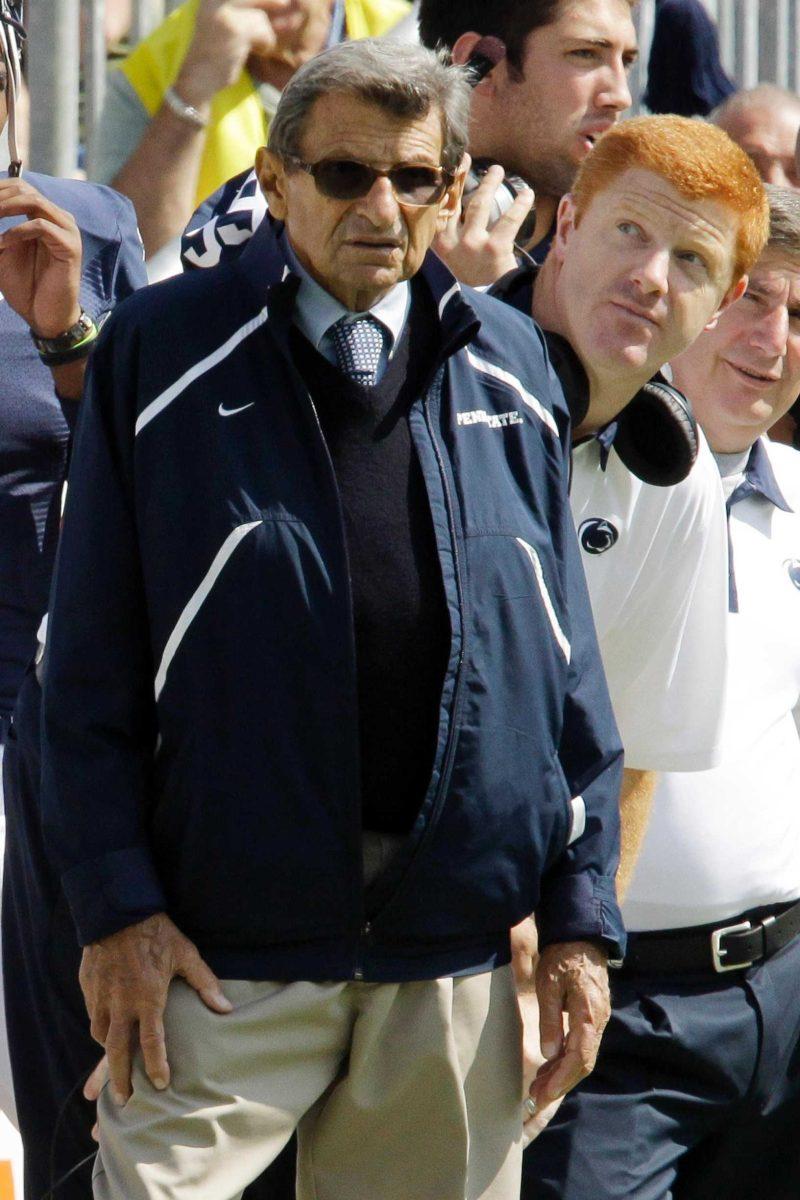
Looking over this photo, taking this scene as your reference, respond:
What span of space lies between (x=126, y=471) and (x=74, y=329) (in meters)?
0.74

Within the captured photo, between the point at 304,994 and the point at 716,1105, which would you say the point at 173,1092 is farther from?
the point at 716,1105

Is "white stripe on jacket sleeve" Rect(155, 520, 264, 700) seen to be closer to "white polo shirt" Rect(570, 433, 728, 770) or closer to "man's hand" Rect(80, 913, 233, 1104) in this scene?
"man's hand" Rect(80, 913, 233, 1104)

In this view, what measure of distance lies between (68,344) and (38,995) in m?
0.98

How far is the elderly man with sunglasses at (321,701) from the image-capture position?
7.14ft

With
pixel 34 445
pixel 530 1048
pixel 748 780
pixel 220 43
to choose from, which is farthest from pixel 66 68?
pixel 530 1048

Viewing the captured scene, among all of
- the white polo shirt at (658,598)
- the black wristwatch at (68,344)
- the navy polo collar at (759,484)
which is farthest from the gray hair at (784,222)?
the black wristwatch at (68,344)

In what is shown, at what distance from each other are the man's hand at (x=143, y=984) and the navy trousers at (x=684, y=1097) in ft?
3.73

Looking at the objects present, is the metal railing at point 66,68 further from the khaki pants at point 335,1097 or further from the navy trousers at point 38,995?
the khaki pants at point 335,1097

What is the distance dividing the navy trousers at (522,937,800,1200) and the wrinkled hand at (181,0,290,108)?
1.80 meters

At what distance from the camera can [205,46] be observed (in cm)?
363

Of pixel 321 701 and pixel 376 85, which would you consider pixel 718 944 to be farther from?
pixel 376 85

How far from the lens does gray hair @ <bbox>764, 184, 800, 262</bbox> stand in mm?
3625

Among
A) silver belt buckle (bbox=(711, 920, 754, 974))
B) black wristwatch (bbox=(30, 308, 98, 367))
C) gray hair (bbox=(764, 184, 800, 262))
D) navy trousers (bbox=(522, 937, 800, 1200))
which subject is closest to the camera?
black wristwatch (bbox=(30, 308, 98, 367))

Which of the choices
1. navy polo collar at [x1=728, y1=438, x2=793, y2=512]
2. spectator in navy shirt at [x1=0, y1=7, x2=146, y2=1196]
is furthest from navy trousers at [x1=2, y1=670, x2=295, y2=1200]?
navy polo collar at [x1=728, y1=438, x2=793, y2=512]
